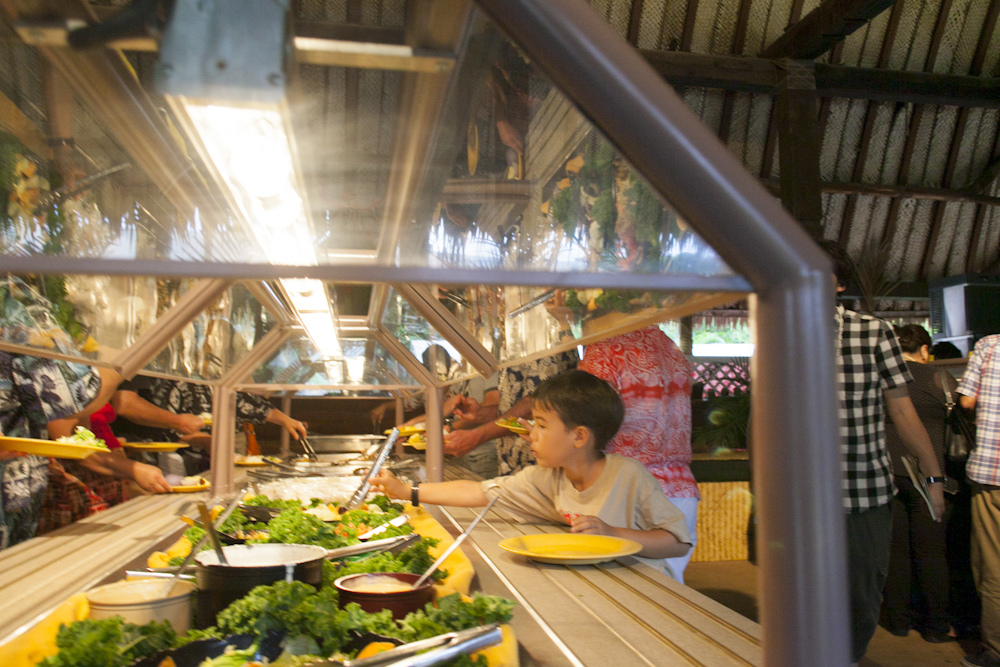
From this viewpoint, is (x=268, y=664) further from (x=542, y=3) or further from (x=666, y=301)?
(x=542, y=3)

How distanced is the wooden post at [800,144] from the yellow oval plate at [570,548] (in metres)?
4.15

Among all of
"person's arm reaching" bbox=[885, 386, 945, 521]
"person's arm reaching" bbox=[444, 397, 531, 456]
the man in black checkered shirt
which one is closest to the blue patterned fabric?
"person's arm reaching" bbox=[885, 386, 945, 521]

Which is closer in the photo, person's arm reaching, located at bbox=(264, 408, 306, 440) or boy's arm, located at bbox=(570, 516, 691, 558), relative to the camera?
boy's arm, located at bbox=(570, 516, 691, 558)

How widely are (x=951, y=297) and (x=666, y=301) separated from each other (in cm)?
842

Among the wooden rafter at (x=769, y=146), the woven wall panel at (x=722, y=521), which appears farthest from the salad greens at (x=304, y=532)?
the wooden rafter at (x=769, y=146)

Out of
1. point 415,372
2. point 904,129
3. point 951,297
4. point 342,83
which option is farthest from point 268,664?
point 951,297

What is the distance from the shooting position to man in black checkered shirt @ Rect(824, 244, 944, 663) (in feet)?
7.73

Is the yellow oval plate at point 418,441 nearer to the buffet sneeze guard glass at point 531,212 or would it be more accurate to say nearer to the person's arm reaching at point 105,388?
the person's arm reaching at point 105,388

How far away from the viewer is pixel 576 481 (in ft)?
6.27

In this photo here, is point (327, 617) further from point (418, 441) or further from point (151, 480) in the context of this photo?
point (418, 441)

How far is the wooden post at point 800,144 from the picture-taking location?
4.97 meters

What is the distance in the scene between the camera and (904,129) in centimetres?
664

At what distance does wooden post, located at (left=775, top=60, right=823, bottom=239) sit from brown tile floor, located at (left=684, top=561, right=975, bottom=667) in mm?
2541

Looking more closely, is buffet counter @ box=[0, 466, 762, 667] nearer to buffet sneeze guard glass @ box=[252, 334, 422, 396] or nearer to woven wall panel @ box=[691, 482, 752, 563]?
buffet sneeze guard glass @ box=[252, 334, 422, 396]
